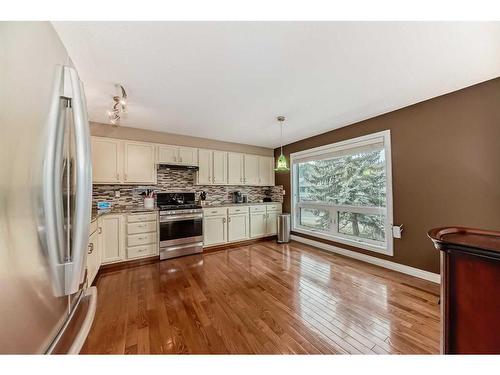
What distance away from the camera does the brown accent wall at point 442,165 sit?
6.88 ft

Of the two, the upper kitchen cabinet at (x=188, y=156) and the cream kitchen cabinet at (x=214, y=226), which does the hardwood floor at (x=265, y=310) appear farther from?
the upper kitchen cabinet at (x=188, y=156)

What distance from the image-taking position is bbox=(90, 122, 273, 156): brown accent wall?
3.28 meters

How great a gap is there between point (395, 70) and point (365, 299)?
236 cm

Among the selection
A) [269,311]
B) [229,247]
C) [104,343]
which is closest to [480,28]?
[269,311]

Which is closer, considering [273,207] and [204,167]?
[204,167]

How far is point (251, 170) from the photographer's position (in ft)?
15.8

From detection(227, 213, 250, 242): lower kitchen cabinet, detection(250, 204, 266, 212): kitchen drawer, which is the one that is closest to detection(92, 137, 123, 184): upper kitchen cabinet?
detection(227, 213, 250, 242): lower kitchen cabinet

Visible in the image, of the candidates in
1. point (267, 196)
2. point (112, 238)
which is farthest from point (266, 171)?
point (112, 238)

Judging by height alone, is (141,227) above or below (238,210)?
below

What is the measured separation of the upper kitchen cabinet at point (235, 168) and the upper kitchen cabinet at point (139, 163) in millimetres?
1548

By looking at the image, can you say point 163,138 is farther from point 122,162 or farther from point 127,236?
point 127,236

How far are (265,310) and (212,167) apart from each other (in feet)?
9.79

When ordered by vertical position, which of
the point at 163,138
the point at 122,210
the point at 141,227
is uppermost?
the point at 163,138

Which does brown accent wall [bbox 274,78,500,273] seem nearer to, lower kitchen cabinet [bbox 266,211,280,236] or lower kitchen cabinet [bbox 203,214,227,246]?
lower kitchen cabinet [bbox 266,211,280,236]
